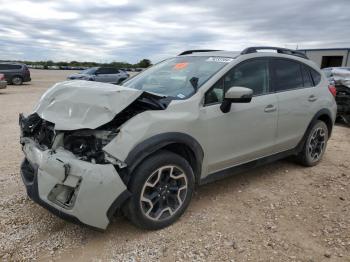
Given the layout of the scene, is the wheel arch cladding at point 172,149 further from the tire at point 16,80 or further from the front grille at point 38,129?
the tire at point 16,80

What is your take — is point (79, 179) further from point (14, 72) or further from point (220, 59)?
point (14, 72)

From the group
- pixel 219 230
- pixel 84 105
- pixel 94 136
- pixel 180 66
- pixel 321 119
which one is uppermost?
pixel 180 66

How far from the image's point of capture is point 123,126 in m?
2.86

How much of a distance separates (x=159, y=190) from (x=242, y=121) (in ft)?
4.18

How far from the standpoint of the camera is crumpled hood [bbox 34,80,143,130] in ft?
9.53

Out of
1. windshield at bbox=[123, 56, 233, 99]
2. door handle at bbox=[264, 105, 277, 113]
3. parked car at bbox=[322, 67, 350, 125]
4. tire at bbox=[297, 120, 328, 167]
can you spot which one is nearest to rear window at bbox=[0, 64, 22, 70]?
parked car at bbox=[322, 67, 350, 125]

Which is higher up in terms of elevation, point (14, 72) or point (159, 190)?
point (14, 72)

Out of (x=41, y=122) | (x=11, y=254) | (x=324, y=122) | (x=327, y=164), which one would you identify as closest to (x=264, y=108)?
(x=324, y=122)

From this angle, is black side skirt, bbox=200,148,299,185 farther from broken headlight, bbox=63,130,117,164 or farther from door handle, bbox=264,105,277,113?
broken headlight, bbox=63,130,117,164

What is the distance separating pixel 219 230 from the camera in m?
3.26

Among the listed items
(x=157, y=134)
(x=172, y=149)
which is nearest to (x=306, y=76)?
(x=172, y=149)

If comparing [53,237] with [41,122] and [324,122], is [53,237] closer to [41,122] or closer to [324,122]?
[41,122]

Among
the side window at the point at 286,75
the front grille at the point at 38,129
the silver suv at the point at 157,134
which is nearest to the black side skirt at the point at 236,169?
the silver suv at the point at 157,134

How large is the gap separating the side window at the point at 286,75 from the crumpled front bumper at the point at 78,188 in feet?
8.54
